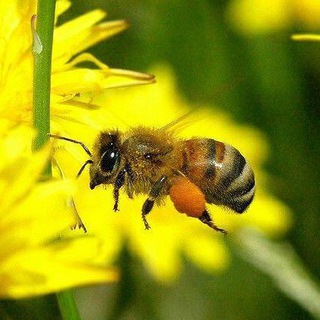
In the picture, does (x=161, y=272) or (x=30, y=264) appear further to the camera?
(x=161, y=272)

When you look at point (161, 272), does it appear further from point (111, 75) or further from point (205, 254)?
point (111, 75)

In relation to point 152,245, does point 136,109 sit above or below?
above

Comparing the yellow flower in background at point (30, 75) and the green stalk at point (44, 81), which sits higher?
the green stalk at point (44, 81)

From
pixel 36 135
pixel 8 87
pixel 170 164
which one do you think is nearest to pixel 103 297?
pixel 170 164

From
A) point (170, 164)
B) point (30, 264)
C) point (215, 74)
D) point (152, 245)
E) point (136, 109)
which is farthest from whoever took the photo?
point (215, 74)

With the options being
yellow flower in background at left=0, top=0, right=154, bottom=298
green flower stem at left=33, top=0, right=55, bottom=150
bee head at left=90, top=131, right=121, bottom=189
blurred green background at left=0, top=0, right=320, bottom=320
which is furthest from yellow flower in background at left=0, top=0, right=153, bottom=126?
blurred green background at left=0, top=0, right=320, bottom=320

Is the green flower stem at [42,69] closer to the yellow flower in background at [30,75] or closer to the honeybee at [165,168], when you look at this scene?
the yellow flower in background at [30,75]

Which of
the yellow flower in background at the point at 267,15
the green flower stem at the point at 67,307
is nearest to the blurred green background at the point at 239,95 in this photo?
the yellow flower in background at the point at 267,15

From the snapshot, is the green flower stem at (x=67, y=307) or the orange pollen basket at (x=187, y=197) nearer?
the green flower stem at (x=67, y=307)

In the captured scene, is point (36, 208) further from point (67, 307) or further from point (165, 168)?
point (165, 168)
